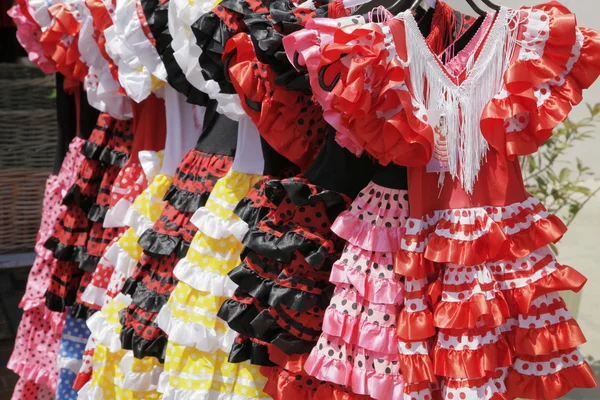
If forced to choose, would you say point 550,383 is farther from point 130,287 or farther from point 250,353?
point 130,287

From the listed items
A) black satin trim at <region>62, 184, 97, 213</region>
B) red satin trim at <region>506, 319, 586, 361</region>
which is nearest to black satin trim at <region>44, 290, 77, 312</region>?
black satin trim at <region>62, 184, 97, 213</region>

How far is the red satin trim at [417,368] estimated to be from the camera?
1.19 metres

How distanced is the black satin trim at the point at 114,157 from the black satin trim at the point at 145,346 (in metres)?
0.65

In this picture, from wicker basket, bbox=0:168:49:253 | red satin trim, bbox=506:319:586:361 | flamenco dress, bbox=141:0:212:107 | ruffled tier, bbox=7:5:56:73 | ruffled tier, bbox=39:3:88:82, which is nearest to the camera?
red satin trim, bbox=506:319:586:361

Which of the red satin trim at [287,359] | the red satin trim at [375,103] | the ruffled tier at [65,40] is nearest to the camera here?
the red satin trim at [375,103]

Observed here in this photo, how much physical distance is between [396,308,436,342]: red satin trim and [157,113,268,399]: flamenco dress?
0.43m

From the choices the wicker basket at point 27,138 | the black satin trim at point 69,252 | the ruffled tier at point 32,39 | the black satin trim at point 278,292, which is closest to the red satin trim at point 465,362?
the black satin trim at point 278,292

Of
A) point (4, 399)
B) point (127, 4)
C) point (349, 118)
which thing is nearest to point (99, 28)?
point (127, 4)

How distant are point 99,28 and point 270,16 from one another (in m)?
0.81

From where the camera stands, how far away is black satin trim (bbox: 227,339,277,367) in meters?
1.40

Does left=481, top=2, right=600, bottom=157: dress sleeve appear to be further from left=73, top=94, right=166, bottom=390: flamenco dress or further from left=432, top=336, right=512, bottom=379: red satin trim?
left=73, top=94, right=166, bottom=390: flamenco dress

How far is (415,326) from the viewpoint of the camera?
119 cm

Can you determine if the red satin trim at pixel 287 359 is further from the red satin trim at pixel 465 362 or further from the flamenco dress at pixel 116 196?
the flamenco dress at pixel 116 196

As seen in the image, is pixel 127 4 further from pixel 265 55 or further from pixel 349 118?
pixel 349 118
